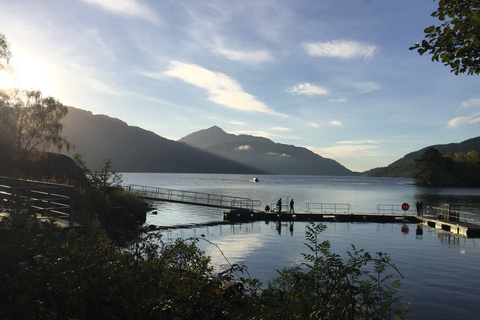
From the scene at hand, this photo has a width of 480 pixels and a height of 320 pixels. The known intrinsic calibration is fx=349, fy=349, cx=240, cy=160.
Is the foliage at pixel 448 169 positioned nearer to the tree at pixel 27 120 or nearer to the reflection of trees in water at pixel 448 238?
the reflection of trees in water at pixel 448 238

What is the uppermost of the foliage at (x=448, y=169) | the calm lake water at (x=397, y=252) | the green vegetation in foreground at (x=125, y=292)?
the foliage at (x=448, y=169)

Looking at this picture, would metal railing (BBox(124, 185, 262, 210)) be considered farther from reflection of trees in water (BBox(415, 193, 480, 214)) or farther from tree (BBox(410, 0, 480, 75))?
reflection of trees in water (BBox(415, 193, 480, 214))

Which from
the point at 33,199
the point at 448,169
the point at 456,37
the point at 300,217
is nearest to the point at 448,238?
the point at 300,217

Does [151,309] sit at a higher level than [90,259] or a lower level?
lower

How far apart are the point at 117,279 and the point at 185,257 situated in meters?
1.57

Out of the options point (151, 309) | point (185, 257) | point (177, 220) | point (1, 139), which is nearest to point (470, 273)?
point (185, 257)

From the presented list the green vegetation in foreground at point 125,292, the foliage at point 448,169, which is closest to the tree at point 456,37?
the green vegetation in foreground at point 125,292

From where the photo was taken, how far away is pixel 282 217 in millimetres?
38625

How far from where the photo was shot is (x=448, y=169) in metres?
140

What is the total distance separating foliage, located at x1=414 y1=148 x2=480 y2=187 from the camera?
137 meters

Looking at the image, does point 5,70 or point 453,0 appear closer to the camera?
point 453,0

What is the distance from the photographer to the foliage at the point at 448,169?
137m

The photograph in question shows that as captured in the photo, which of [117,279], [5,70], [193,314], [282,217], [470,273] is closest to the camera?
[193,314]

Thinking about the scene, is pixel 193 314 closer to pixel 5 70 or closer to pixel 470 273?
pixel 470 273
